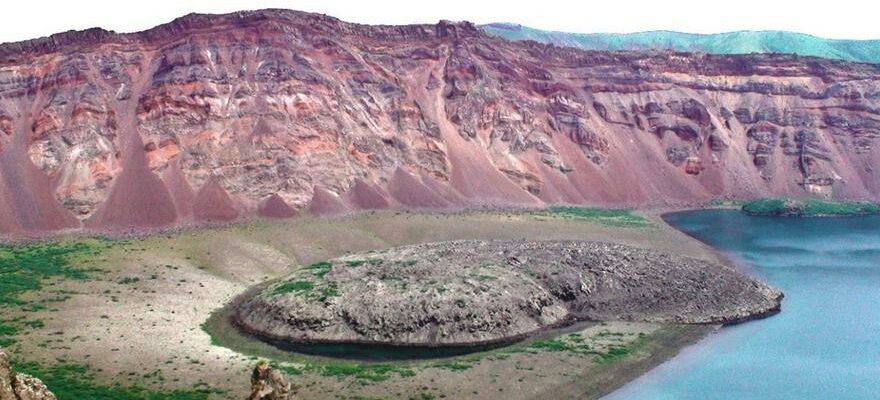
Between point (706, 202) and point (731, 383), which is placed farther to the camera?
point (706, 202)

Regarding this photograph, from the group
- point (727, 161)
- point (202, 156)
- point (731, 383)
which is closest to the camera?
point (731, 383)

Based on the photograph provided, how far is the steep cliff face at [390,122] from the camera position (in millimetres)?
75125

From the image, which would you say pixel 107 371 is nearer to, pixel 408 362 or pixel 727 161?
pixel 408 362

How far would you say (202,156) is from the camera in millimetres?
76812

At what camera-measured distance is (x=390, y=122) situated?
305 feet

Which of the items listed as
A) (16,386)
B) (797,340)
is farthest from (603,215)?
(16,386)

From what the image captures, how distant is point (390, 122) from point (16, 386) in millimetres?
76122

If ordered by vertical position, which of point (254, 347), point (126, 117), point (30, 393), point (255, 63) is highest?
point (255, 63)

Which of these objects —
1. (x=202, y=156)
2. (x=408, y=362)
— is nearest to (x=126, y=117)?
(x=202, y=156)

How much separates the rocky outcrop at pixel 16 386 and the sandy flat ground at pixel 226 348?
1524cm

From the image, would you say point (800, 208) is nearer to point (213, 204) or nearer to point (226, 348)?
point (213, 204)

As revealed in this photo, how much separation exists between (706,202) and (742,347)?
63435 mm

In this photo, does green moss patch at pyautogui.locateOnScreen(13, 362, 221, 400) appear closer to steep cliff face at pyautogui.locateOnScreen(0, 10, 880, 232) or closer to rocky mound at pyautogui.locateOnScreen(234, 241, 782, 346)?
A: rocky mound at pyautogui.locateOnScreen(234, 241, 782, 346)

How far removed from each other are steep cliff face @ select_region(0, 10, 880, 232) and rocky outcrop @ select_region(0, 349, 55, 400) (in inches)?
2033
